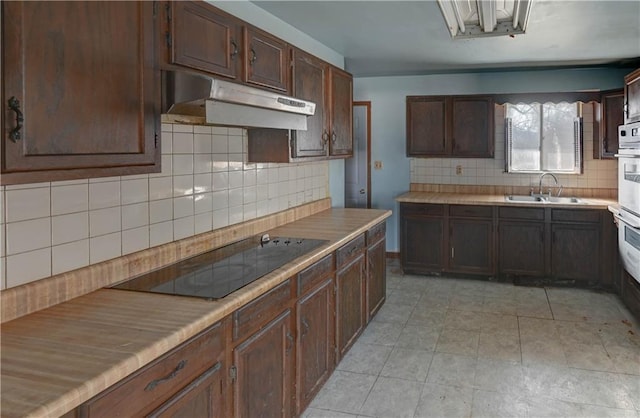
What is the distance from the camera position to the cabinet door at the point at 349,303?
10.0ft

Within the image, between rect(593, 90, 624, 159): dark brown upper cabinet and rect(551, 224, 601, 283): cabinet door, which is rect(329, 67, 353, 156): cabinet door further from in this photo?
rect(593, 90, 624, 159): dark brown upper cabinet

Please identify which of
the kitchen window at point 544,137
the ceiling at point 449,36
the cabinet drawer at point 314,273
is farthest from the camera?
the kitchen window at point 544,137

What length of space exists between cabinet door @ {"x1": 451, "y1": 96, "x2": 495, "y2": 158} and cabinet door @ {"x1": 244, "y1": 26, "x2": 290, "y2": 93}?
300cm

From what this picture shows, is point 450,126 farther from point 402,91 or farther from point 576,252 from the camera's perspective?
point 576,252

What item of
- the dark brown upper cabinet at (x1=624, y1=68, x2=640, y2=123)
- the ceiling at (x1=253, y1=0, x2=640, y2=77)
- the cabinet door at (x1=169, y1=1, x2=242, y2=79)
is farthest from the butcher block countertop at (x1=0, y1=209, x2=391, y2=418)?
the dark brown upper cabinet at (x1=624, y1=68, x2=640, y2=123)

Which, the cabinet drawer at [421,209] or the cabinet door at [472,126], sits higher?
the cabinet door at [472,126]

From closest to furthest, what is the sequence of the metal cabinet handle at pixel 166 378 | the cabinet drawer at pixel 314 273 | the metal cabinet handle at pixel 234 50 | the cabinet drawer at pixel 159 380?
1. the cabinet drawer at pixel 159 380
2. the metal cabinet handle at pixel 166 378
3. the metal cabinet handle at pixel 234 50
4. the cabinet drawer at pixel 314 273

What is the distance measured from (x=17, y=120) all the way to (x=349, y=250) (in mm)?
2190

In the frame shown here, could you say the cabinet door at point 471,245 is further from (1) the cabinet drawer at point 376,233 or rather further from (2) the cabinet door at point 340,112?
(2) the cabinet door at point 340,112

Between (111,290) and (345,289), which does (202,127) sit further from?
(345,289)

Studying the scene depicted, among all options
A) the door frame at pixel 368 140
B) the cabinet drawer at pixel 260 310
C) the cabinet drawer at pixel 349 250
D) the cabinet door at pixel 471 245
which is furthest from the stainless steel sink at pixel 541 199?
the cabinet drawer at pixel 260 310

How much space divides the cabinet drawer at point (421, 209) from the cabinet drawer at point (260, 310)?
3.27m

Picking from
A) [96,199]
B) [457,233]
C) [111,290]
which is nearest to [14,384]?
[111,290]

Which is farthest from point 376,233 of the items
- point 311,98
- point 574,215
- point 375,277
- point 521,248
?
point 574,215
